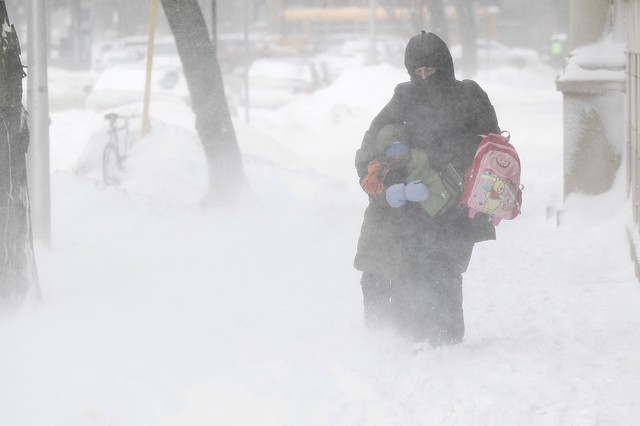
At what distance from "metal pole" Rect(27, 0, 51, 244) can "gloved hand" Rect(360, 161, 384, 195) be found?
10.7ft

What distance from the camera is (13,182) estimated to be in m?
6.77

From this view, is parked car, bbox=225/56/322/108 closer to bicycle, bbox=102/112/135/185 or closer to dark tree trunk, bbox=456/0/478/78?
dark tree trunk, bbox=456/0/478/78

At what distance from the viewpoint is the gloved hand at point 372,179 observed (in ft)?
20.0

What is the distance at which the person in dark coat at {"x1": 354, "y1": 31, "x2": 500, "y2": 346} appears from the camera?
6.04 m

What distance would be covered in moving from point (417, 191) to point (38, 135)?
3587 millimetres

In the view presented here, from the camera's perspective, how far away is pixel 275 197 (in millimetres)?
12594

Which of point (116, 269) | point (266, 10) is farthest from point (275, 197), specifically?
point (266, 10)

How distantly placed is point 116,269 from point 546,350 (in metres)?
3.26

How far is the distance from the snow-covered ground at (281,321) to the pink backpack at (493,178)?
2.44 feet

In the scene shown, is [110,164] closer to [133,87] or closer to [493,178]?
[493,178]

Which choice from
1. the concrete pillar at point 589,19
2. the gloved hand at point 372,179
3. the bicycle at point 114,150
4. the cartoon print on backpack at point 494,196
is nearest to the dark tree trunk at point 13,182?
the gloved hand at point 372,179

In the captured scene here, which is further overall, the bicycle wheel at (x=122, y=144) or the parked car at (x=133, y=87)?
the parked car at (x=133, y=87)

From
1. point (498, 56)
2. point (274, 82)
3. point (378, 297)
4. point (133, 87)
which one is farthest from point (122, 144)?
point (498, 56)

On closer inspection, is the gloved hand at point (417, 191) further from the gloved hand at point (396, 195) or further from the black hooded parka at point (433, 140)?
the black hooded parka at point (433, 140)
